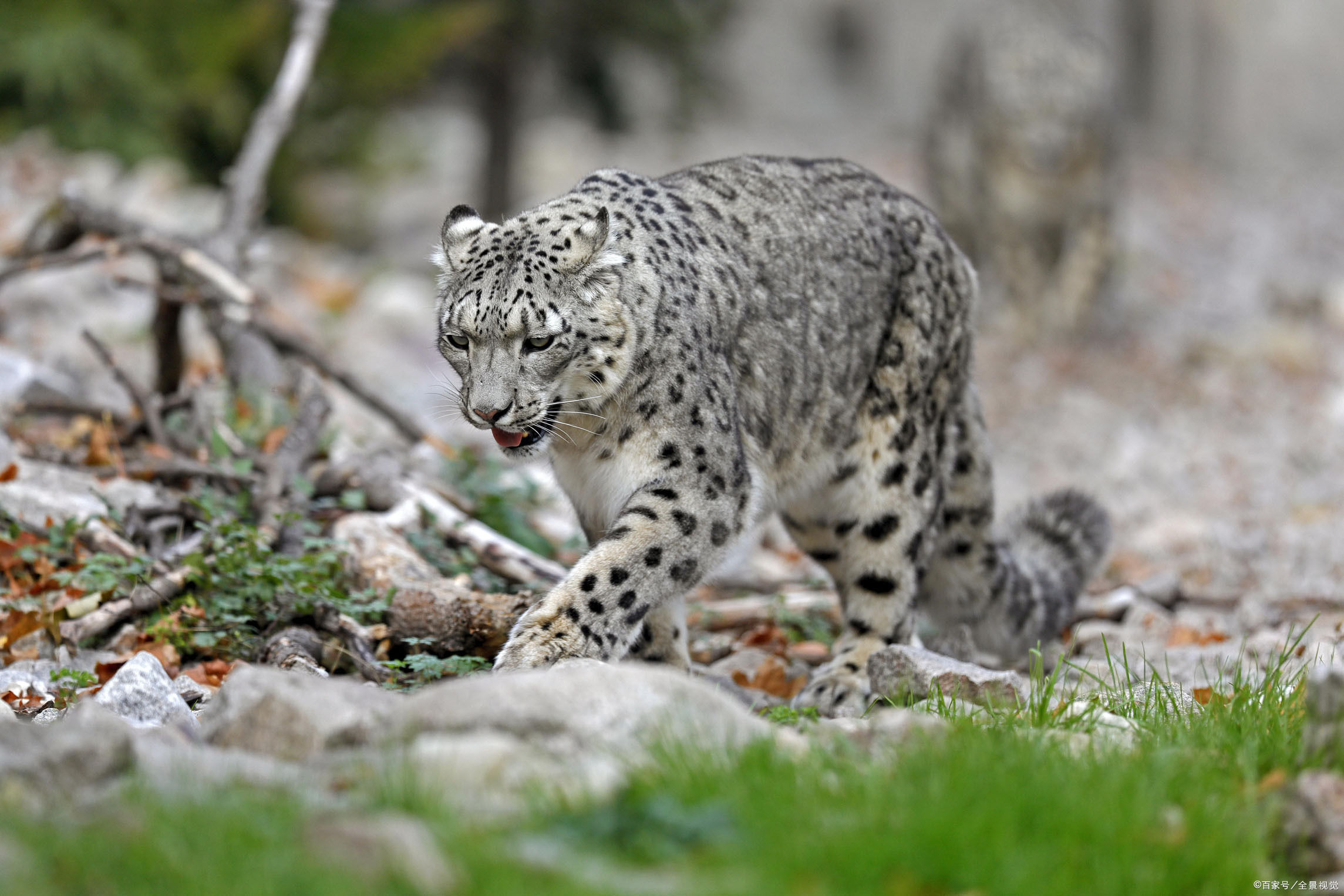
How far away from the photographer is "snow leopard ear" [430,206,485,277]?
5598mm

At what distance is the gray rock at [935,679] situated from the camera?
5070mm

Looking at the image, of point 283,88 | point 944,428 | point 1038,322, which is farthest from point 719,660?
point 1038,322

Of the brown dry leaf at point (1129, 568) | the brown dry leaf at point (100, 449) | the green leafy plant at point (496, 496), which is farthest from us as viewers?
the brown dry leaf at point (1129, 568)

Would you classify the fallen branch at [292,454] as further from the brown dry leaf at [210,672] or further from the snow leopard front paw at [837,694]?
the snow leopard front paw at [837,694]

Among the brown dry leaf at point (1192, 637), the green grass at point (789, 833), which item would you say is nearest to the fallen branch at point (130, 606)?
the green grass at point (789, 833)

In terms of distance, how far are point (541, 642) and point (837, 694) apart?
1.73 metres

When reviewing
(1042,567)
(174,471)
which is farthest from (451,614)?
(1042,567)

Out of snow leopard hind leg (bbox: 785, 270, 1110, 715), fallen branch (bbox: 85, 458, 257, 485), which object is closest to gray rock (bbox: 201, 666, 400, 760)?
snow leopard hind leg (bbox: 785, 270, 1110, 715)

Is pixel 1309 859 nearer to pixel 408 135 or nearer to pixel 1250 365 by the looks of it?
pixel 1250 365

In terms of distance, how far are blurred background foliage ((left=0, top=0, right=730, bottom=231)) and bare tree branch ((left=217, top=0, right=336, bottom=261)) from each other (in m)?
5.58

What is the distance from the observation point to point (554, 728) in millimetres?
3771

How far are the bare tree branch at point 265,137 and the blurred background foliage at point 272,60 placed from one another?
18.3 feet

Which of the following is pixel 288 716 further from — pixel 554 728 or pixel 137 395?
pixel 137 395

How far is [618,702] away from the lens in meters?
3.87
